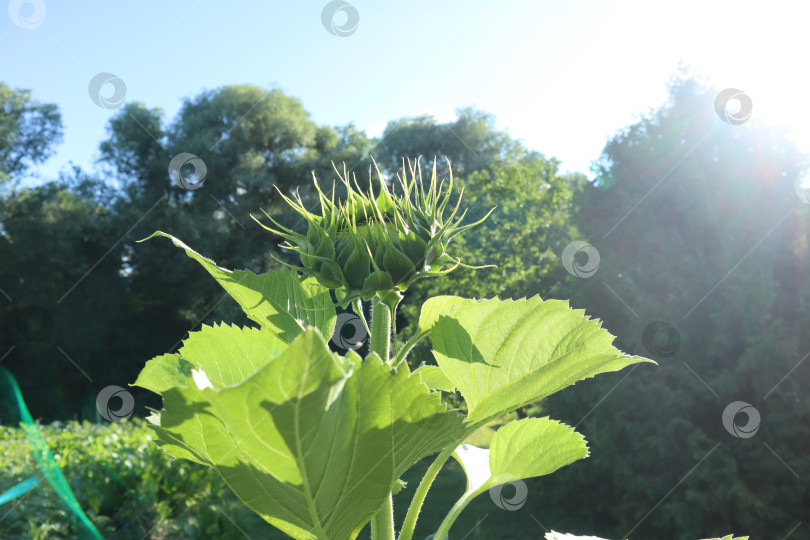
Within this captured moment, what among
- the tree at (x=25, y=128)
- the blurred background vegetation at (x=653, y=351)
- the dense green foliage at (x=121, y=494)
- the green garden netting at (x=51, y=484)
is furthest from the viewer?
the tree at (x=25, y=128)

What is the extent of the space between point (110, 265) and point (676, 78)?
1453cm

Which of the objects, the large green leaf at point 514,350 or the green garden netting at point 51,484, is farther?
the green garden netting at point 51,484

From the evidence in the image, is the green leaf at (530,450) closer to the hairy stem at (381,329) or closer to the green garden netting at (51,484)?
the hairy stem at (381,329)

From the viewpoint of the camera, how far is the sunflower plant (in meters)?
0.42

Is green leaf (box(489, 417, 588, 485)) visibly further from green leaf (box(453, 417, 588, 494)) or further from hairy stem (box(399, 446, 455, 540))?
hairy stem (box(399, 446, 455, 540))

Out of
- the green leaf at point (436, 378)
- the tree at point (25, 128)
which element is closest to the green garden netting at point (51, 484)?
the green leaf at point (436, 378)

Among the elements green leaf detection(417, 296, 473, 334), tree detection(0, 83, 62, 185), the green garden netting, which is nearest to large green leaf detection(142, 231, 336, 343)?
green leaf detection(417, 296, 473, 334)

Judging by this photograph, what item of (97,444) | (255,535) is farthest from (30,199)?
(255,535)

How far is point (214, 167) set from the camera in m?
17.6

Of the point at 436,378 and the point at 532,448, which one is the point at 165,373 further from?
the point at 532,448

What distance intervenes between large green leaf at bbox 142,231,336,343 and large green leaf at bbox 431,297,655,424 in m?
0.16

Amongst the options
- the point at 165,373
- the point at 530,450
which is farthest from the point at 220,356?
the point at 530,450

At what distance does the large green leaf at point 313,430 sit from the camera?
382 mm

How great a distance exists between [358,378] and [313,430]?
5 centimetres
